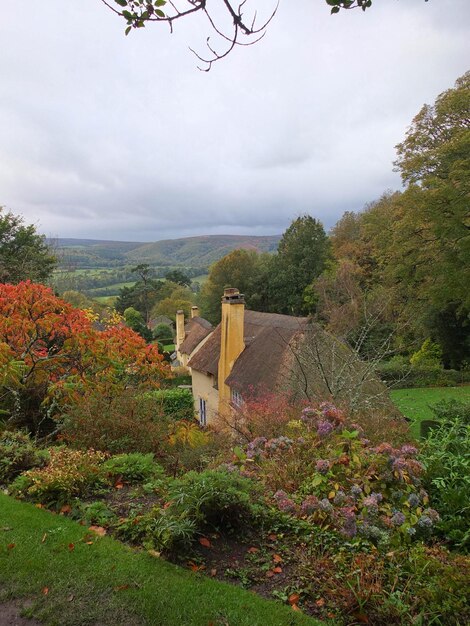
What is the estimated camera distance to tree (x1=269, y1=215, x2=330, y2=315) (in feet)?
122

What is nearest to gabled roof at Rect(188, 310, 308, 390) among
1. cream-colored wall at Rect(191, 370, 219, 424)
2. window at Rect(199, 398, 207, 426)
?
cream-colored wall at Rect(191, 370, 219, 424)

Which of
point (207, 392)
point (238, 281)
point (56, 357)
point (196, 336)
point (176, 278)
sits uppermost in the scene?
point (56, 357)

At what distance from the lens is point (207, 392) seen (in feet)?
61.9

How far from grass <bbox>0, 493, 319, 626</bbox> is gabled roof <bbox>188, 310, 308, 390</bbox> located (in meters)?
9.33

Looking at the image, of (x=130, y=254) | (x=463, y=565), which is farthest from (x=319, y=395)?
(x=130, y=254)

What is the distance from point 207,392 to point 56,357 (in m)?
11.4

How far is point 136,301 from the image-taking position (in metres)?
64.3

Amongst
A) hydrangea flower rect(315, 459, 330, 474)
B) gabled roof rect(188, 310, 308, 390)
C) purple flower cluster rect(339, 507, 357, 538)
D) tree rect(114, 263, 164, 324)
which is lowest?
tree rect(114, 263, 164, 324)

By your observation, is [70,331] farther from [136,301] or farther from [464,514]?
[136,301]

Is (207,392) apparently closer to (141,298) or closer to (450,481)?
(450,481)

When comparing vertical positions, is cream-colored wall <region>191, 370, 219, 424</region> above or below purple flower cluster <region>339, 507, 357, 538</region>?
below

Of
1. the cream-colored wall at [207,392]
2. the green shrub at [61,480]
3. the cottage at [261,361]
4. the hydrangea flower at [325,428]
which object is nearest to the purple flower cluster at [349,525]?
the hydrangea flower at [325,428]

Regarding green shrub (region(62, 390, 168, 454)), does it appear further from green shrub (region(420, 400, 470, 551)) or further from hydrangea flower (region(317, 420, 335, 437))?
green shrub (region(420, 400, 470, 551))

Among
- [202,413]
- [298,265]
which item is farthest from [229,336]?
[298,265]
